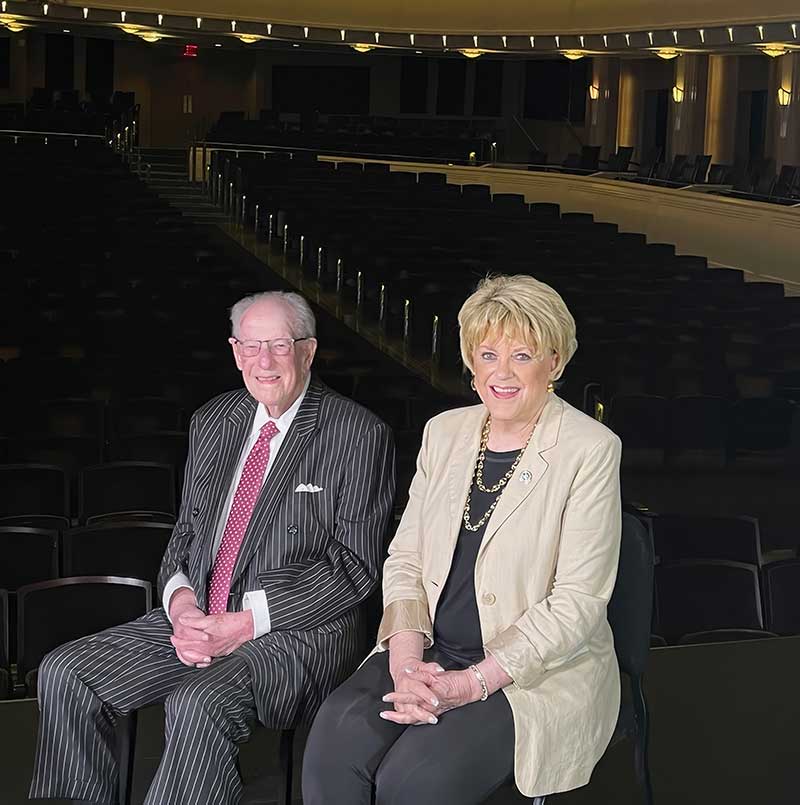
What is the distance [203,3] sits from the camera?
18859mm

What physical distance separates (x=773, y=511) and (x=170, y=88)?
20435 millimetres

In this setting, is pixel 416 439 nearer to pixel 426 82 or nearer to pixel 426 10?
pixel 426 10

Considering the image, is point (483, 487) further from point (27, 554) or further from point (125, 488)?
point (125, 488)

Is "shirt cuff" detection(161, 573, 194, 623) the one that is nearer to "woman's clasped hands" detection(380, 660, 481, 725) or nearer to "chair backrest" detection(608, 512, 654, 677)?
"woman's clasped hands" detection(380, 660, 481, 725)

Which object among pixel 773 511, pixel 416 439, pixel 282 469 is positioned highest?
pixel 282 469

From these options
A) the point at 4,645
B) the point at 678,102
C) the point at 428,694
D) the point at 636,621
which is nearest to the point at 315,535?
the point at 428,694

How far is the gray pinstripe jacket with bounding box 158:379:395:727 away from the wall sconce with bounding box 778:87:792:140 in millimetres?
14897

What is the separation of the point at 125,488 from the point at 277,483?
7.15 ft

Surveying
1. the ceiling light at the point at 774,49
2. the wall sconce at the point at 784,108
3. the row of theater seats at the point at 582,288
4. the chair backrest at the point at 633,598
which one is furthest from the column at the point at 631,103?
the chair backrest at the point at 633,598

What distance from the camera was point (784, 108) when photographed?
54.7 ft

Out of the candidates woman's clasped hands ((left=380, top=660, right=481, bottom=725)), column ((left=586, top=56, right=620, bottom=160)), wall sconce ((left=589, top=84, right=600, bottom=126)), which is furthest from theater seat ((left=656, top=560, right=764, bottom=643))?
wall sconce ((left=589, top=84, right=600, bottom=126))

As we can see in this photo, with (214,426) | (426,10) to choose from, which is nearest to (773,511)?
(214,426)

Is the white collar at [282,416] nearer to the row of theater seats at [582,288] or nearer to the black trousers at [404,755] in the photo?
the black trousers at [404,755]

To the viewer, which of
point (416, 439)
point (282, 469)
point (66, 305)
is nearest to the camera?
point (282, 469)
